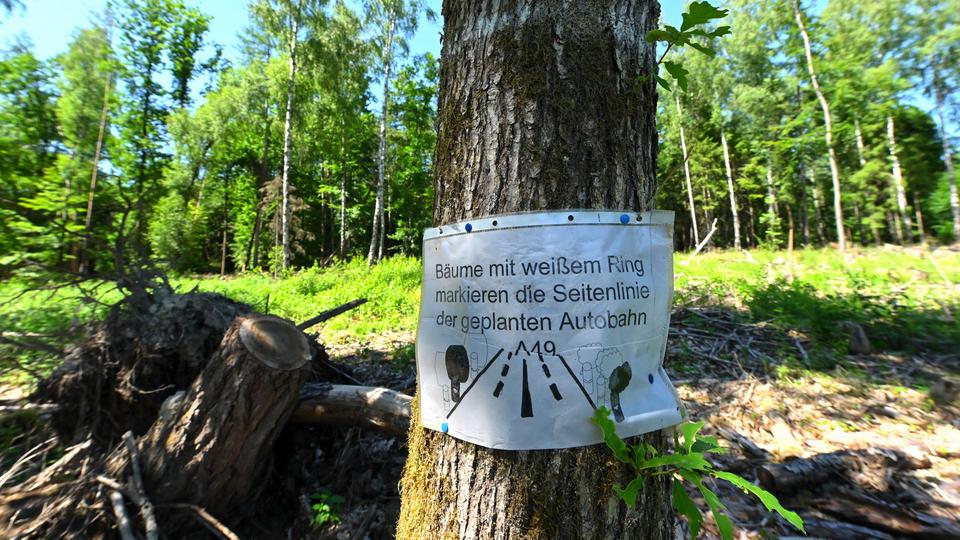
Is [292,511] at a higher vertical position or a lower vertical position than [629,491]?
lower

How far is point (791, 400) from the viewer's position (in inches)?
147

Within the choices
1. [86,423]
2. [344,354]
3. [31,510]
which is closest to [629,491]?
[31,510]

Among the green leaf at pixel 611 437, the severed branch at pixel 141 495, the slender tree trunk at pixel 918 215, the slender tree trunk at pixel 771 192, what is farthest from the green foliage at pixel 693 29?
the slender tree trunk at pixel 918 215

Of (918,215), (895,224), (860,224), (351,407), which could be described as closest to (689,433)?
(351,407)

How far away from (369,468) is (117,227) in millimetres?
3128

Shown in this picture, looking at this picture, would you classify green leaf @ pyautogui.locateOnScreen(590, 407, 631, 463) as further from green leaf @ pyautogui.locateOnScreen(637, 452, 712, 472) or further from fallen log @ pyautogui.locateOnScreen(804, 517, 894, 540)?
fallen log @ pyautogui.locateOnScreen(804, 517, 894, 540)

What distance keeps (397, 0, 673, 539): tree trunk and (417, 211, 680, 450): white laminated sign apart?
58 mm

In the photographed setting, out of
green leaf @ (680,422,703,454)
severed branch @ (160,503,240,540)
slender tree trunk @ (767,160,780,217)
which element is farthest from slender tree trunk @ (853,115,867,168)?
severed branch @ (160,503,240,540)

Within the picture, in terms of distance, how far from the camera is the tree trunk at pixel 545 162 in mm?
1017

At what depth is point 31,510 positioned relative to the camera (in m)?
2.29

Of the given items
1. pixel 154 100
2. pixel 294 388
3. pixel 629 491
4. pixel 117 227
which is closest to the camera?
pixel 629 491

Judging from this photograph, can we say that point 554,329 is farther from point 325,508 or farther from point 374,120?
point 374,120

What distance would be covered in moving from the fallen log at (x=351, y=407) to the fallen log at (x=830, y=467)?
2296 millimetres

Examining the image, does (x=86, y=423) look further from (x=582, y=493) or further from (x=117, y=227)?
(x=582, y=493)
